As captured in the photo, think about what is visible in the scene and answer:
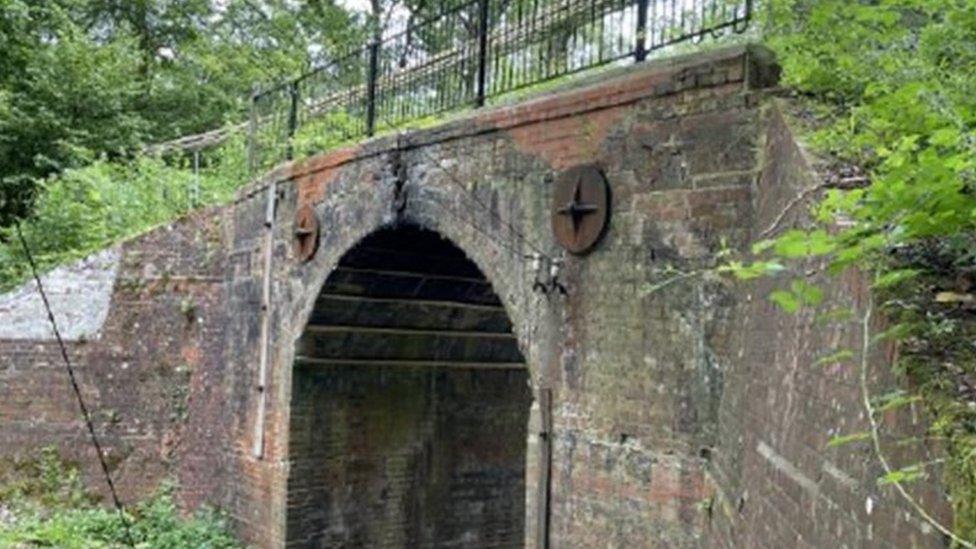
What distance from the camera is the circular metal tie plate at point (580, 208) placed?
6.08 meters

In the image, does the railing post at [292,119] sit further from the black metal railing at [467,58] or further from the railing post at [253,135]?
the railing post at [253,135]

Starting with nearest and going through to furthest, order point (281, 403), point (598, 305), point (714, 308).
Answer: point (714, 308) < point (598, 305) < point (281, 403)

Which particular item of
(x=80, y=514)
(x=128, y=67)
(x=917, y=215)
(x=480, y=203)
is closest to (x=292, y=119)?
(x=480, y=203)

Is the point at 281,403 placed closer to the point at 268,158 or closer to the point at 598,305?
the point at 268,158

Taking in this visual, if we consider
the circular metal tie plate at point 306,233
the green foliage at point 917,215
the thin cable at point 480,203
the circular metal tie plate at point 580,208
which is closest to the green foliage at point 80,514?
the circular metal tie plate at point 306,233

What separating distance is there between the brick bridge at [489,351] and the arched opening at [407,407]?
3 centimetres

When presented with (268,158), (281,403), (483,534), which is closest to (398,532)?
Answer: (483,534)

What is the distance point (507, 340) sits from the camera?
39.6 feet

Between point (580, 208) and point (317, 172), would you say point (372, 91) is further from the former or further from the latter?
point (580, 208)

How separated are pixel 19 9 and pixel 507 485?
37.0 ft

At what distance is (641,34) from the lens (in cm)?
618

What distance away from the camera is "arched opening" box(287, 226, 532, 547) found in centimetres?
992

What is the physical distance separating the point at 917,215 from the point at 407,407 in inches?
358

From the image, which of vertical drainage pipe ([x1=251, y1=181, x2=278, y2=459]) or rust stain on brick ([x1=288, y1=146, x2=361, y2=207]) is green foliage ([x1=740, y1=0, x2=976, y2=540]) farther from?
vertical drainage pipe ([x1=251, y1=181, x2=278, y2=459])
